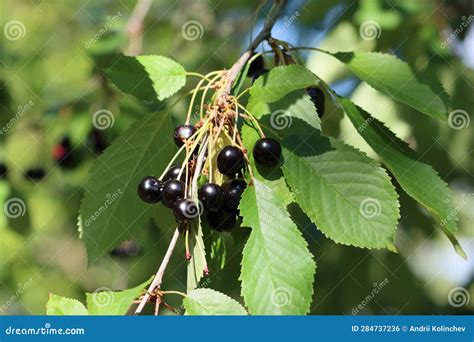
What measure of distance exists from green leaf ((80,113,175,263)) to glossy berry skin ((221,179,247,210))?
325mm

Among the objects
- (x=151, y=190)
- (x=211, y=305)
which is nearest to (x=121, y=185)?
(x=151, y=190)

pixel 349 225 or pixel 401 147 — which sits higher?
pixel 401 147

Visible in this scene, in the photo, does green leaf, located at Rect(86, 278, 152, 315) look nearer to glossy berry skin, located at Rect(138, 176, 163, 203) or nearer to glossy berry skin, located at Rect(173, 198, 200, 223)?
glossy berry skin, located at Rect(173, 198, 200, 223)

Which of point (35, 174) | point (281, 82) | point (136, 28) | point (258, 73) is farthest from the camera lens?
point (35, 174)

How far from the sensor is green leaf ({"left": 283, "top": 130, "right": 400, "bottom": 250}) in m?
1.69

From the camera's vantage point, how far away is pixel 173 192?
5.59 ft

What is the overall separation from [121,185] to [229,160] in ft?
1.44

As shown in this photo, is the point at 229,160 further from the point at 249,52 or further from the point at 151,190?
the point at 249,52

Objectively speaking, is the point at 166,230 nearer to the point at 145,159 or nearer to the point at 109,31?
the point at 145,159

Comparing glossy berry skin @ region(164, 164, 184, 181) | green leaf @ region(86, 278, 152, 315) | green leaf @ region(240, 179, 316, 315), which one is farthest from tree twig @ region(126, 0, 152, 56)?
green leaf @ region(86, 278, 152, 315)

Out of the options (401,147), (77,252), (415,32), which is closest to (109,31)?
(415,32)

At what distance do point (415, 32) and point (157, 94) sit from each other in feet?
5.43

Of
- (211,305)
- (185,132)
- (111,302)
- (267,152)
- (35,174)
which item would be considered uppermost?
(267,152)

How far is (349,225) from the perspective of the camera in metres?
1.70
